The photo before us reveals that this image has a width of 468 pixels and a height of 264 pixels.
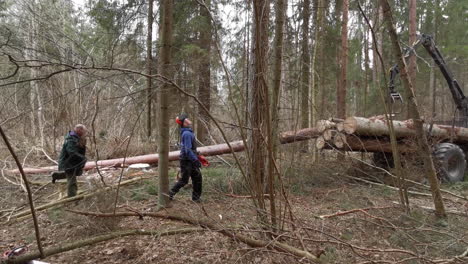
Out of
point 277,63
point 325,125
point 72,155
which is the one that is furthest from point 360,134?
point 72,155

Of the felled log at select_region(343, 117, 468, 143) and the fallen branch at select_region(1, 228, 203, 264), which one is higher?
the felled log at select_region(343, 117, 468, 143)

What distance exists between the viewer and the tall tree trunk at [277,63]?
324cm

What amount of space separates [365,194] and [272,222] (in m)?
4.06

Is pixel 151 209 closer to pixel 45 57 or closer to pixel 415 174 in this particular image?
pixel 45 57

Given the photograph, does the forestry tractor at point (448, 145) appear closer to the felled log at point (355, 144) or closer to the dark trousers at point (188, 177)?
the felled log at point (355, 144)

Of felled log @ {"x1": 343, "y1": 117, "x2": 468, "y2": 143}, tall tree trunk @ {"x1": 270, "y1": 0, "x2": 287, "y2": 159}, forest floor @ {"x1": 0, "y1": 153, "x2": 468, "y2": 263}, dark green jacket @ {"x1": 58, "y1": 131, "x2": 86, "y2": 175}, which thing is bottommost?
forest floor @ {"x1": 0, "y1": 153, "x2": 468, "y2": 263}

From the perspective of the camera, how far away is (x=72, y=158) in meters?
6.28

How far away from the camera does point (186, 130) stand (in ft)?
19.9

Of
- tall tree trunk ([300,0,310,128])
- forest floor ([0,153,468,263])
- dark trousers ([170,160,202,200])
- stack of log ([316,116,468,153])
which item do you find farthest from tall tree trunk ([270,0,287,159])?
stack of log ([316,116,468,153])

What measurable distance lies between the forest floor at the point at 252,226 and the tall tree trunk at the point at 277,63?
0.90 m

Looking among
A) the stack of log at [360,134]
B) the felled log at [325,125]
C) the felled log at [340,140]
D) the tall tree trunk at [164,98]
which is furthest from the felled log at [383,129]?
the tall tree trunk at [164,98]

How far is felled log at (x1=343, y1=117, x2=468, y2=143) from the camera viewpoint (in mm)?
7098

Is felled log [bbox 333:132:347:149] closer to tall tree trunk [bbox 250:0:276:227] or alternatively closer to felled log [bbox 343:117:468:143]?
felled log [bbox 343:117:468:143]

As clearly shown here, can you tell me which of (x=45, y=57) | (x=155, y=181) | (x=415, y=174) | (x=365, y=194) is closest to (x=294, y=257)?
(x=45, y=57)
